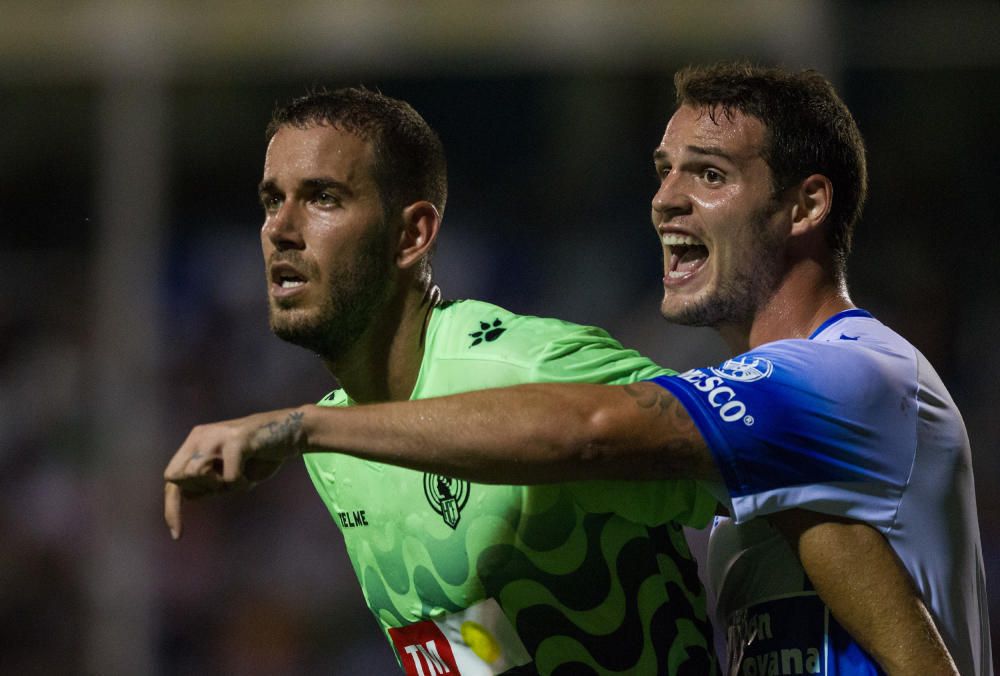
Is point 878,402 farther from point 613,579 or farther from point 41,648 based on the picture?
point 41,648

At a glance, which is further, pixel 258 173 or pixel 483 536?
pixel 258 173

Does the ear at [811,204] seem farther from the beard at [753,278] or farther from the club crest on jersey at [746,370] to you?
the club crest on jersey at [746,370]

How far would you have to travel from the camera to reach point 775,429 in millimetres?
2750

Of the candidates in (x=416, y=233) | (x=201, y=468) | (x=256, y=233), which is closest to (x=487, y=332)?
(x=416, y=233)

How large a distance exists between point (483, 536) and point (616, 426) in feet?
2.00

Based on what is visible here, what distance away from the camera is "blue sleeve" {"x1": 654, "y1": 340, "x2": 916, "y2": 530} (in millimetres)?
2736

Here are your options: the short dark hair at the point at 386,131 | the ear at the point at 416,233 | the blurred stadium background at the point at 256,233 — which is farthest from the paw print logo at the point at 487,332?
the blurred stadium background at the point at 256,233

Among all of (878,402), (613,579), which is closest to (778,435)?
(878,402)

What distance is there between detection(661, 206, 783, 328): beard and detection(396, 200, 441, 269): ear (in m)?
0.74

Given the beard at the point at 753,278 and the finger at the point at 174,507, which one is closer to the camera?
the finger at the point at 174,507

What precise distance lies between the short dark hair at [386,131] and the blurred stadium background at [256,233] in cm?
457

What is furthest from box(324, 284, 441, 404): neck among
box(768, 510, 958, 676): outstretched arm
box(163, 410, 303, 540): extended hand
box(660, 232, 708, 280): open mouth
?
box(768, 510, 958, 676): outstretched arm

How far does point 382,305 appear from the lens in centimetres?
344

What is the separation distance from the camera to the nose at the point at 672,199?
333cm
